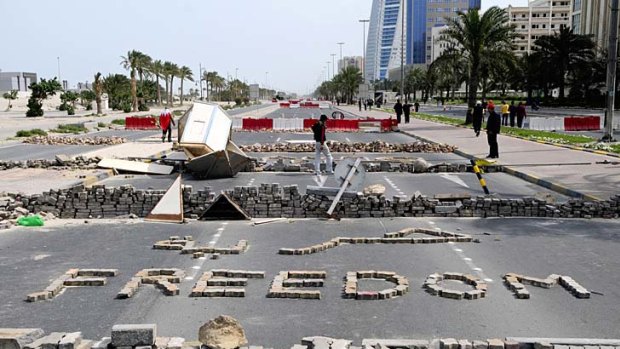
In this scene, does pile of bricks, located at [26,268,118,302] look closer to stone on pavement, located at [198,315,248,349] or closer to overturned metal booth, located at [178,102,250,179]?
stone on pavement, located at [198,315,248,349]

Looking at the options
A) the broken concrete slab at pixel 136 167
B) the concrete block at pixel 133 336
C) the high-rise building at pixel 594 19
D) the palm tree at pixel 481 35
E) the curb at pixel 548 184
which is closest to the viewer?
the concrete block at pixel 133 336

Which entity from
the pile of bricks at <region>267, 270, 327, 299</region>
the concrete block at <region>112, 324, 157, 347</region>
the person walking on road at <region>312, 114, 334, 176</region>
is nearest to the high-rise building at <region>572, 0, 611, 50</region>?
the person walking on road at <region>312, 114, 334, 176</region>

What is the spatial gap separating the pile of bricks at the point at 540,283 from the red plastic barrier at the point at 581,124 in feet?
114

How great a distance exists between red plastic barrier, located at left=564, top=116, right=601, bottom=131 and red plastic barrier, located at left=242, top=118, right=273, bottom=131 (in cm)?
1896

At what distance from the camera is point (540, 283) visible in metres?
7.68

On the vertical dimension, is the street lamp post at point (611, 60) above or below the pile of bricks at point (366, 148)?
above

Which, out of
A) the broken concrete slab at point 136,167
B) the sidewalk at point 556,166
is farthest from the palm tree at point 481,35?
the broken concrete slab at point 136,167

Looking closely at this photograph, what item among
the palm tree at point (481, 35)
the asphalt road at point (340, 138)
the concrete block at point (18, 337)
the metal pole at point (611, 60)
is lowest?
the asphalt road at point (340, 138)

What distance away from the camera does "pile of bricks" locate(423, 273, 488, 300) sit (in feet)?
23.7

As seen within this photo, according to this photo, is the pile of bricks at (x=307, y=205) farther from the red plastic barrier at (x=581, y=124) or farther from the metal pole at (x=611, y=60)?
the red plastic barrier at (x=581, y=124)

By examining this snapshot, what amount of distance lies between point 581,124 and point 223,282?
124ft

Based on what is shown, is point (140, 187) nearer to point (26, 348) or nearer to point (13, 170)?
point (13, 170)

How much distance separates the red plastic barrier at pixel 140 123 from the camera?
1811 inches

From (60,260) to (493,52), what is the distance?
36727 millimetres
